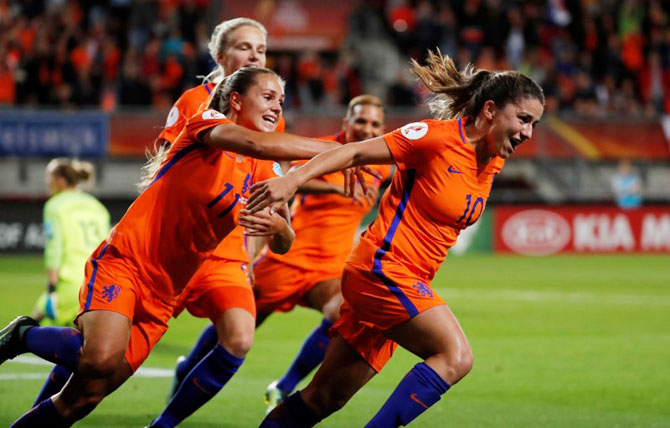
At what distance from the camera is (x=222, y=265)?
22.2 feet

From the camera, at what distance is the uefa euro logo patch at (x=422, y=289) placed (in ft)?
17.5

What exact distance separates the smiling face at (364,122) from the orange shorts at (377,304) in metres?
2.66

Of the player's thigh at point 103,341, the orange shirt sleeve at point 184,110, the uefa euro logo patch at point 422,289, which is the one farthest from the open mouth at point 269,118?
the orange shirt sleeve at point 184,110

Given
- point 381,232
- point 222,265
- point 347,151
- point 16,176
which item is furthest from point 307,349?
point 16,176

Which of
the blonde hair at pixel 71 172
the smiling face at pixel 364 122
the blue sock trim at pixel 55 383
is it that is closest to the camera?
the blue sock trim at pixel 55 383

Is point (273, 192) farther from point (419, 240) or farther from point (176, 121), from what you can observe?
point (176, 121)

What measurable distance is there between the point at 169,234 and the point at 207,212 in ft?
0.70

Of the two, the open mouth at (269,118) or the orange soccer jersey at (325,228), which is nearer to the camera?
the open mouth at (269,118)

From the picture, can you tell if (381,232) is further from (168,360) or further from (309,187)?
(168,360)

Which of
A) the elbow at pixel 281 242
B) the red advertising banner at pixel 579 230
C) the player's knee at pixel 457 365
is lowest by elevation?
the red advertising banner at pixel 579 230

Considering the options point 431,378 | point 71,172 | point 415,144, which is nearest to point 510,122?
point 415,144

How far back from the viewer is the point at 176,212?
Result: 5.46 m

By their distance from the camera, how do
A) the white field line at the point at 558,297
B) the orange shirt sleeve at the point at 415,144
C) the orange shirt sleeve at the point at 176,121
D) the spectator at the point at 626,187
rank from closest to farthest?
the orange shirt sleeve at the point at 415,144 < the orange shirt sleeve at the point at 176,121 < the white field line at the point at 558,297 < the spectator at the point at 626,187

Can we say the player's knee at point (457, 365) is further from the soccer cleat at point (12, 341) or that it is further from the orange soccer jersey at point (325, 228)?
the orange soccer jersey at point (325, 228)
